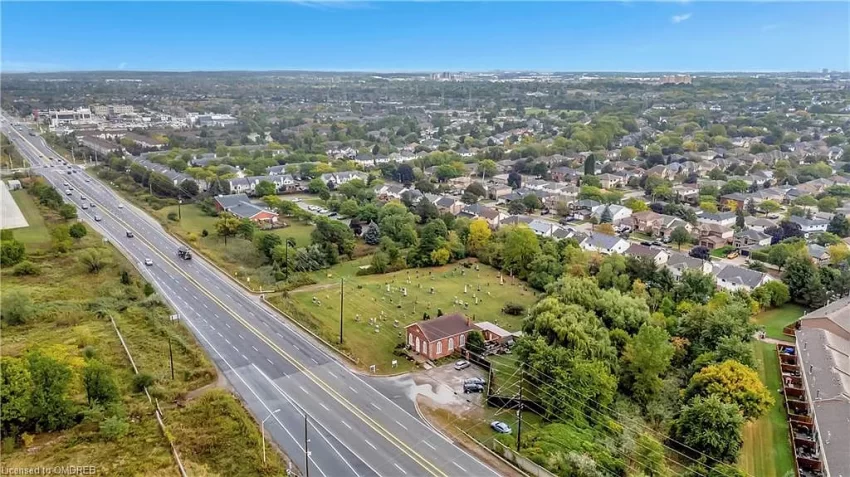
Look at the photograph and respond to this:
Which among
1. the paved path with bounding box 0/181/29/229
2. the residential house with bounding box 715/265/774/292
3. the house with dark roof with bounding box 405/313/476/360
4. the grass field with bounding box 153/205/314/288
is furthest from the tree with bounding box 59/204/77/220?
the residential house with bounding box 715/265/774/292

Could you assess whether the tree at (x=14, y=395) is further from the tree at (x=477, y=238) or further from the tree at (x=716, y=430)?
the tree at (x=477, y=238)

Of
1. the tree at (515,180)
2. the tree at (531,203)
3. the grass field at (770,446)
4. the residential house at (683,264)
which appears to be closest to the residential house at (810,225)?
the residential house at (683,264)

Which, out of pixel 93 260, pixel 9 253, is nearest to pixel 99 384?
pixel 93 260

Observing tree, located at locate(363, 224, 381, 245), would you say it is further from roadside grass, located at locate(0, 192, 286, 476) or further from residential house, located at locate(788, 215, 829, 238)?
residential house, located at locate(788, 215, 829, 238)

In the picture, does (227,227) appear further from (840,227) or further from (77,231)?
(840,227)

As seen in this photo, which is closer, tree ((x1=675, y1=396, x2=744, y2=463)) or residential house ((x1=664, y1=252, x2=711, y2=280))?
tree ((x1=675, y1=396, x2=744, y2=463))

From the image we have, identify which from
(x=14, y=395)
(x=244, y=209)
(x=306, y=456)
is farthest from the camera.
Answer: (x=244, y=209)
